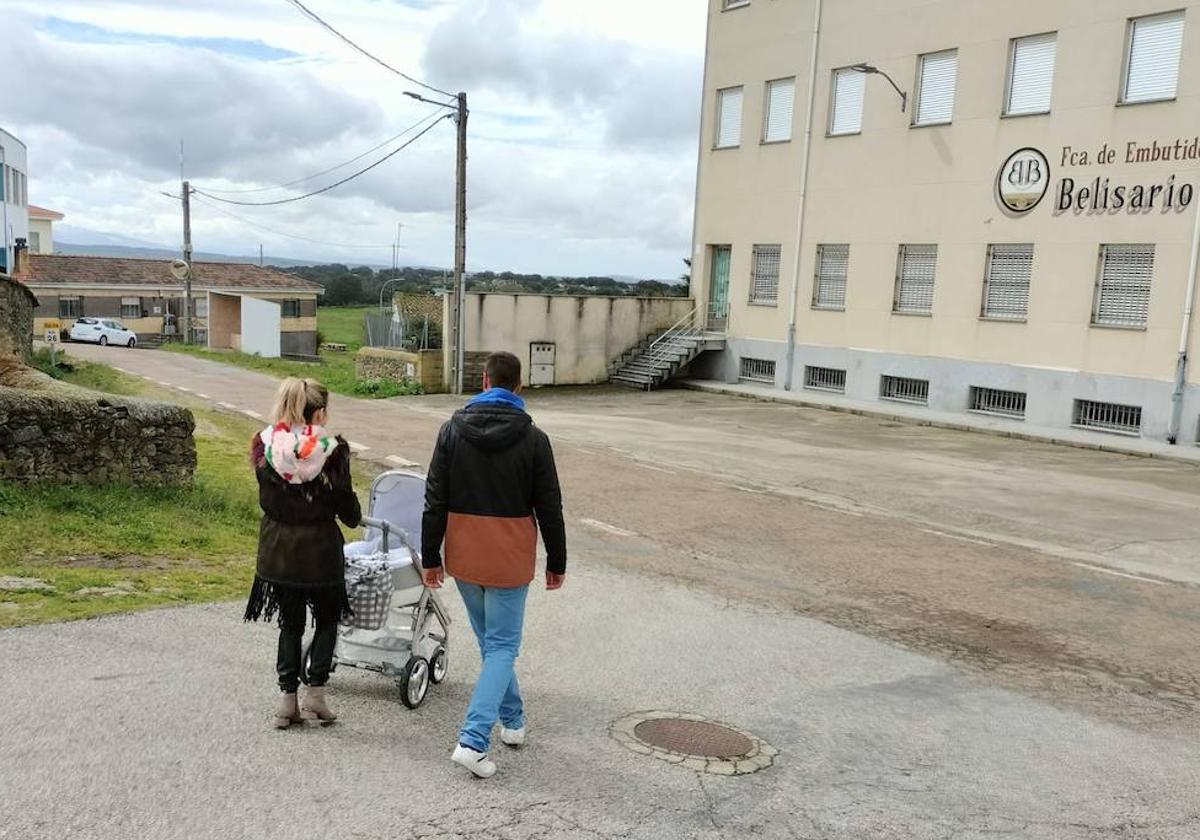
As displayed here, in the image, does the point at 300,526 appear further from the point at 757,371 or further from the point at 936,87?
the point at 757,371

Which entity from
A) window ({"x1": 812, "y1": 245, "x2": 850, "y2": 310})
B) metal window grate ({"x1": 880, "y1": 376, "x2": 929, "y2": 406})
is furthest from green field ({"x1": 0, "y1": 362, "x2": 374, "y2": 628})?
window ({"x1": 812, "y1": 245, "x2": 850, "y2": 310})

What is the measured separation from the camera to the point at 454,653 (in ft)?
→ 19.9

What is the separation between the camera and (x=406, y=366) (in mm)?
26453

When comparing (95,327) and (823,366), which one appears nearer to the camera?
(823,366)

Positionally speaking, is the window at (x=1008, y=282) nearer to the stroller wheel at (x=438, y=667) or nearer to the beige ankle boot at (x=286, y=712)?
the stroller wheel at (x=438, y=667)

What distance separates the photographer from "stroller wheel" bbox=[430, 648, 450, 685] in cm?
538

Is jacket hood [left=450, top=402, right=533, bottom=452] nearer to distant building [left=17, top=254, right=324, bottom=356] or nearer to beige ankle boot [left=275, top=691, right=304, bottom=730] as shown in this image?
beige ankle boot [left=275, top=691, right=304, bottom=730]

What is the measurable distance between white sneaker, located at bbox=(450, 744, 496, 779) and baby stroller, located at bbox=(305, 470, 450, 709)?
730 mm

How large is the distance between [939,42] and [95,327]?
4356 centimetres

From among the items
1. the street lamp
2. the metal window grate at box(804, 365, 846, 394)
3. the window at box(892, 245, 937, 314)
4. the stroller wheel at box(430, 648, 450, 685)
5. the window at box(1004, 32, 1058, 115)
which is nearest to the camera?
the stroller wheel at box(430, 648, 450, 685)

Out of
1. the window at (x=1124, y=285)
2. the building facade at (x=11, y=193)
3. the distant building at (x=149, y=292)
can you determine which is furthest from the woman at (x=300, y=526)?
the distant building at (x=149, y=292)

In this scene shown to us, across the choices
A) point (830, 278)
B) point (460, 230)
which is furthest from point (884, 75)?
point (460, 230)

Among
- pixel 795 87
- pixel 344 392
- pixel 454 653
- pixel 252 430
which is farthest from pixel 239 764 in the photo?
pixel 795 87

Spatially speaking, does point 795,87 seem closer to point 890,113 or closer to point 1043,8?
point 890,113
